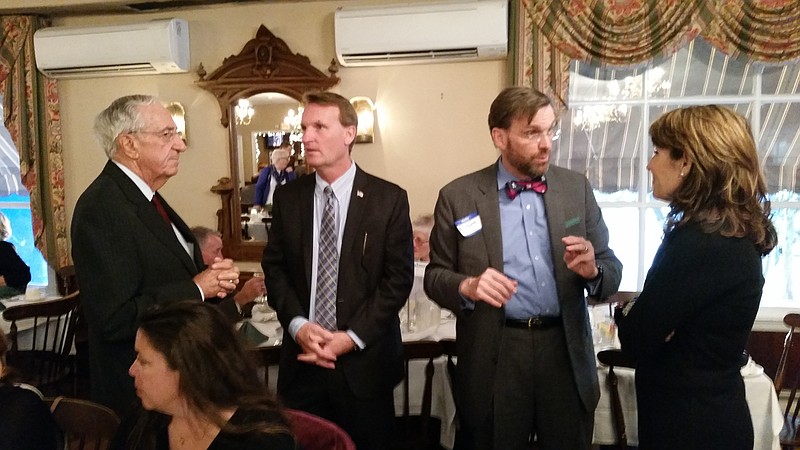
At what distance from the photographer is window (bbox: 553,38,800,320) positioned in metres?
3.68

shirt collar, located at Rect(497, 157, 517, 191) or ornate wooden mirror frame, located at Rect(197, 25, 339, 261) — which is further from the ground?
ornate wooden mirror frame, located at Rect(197, 25, 339, 261)

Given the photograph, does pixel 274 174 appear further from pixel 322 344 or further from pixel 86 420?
pixel 86 420

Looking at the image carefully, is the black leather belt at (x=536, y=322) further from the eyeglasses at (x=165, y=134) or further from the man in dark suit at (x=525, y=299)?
the eyeglasses at (x=165, y=134)

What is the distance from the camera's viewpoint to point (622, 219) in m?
3.98

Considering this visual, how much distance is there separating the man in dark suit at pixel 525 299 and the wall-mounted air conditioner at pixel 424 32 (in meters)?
2.01

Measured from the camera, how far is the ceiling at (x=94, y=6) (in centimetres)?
405

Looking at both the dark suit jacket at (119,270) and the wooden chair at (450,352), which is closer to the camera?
the dark suit jacket at (119,270)

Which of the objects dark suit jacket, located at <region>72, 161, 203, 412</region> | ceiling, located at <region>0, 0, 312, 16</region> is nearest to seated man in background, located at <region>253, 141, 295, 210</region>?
ceiling, located at <region>0, 0, 312, 16</region>

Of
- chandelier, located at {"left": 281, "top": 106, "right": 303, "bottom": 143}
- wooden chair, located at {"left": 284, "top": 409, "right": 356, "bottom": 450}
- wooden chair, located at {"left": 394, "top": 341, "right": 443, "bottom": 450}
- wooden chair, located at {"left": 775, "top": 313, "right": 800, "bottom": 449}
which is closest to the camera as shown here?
wooden chair, located at {"left": 284, "top": 409, "right": 356, "bottom": 450}

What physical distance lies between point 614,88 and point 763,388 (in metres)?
2.20

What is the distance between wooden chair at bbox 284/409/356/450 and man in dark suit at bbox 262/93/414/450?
1.48ft

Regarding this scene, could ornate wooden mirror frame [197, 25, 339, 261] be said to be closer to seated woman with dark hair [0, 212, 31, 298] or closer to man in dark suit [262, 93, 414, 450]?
seated woman with dark hair [0, 212, 31, 298]

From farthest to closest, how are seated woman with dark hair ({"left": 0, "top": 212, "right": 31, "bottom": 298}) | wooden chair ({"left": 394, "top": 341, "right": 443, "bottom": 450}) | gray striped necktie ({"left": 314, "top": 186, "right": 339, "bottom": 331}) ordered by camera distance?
seated woman with dark hair ({"left": 0, "top": 212, "right": 31, "bottom": 298}) → wooden chair ({"left": 394, "top": 341, "right": 443, "bottom": 450}) → gray striped necktie ({"left": 314, "top": 186, "right": 339, "bottom": 331})

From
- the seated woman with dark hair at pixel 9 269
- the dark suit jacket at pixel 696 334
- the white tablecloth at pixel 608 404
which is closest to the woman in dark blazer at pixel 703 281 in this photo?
the dark suit jacket at pixel 696 334
